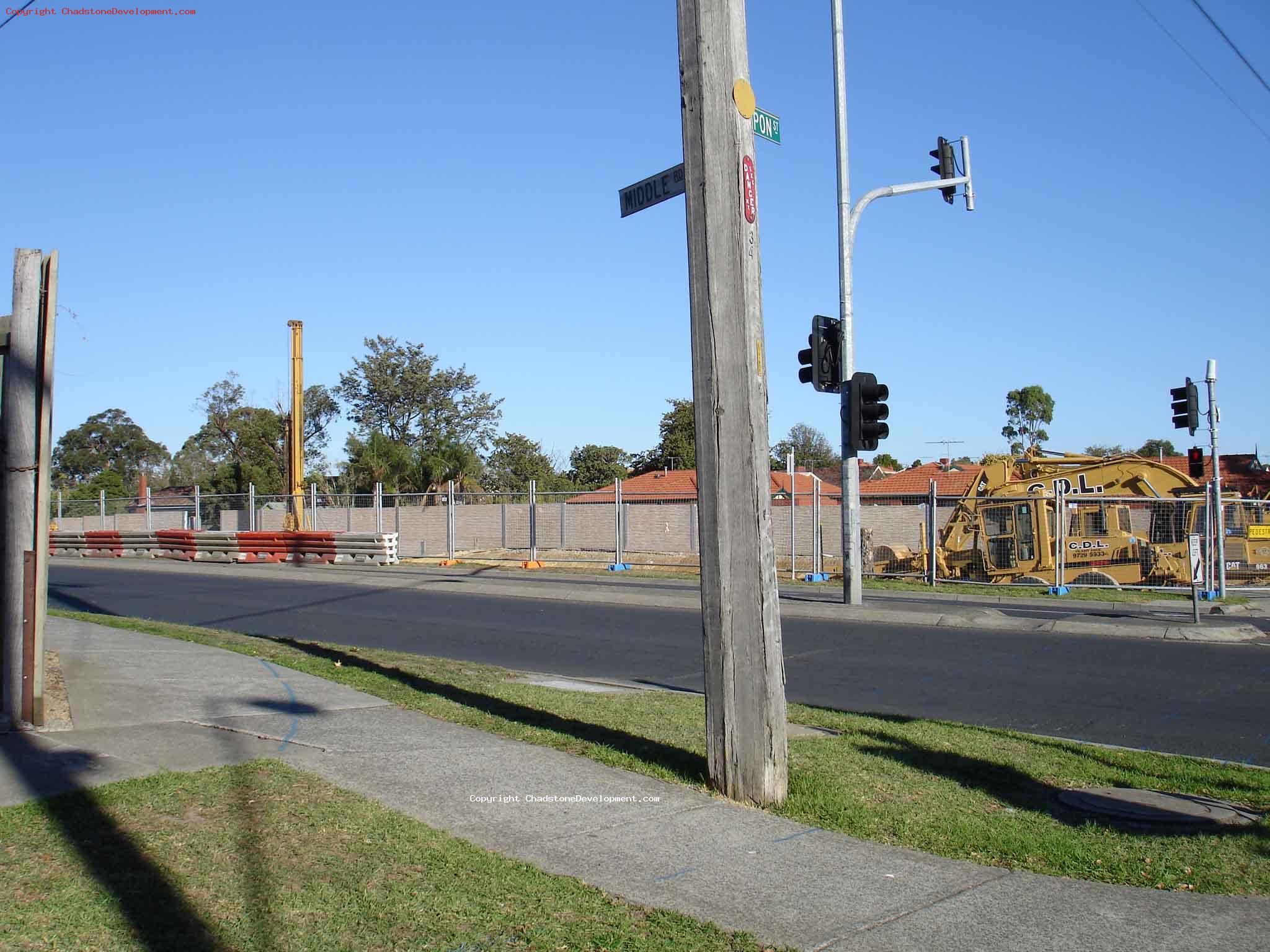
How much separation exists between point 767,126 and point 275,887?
5412 mm

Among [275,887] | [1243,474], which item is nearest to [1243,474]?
[1243,474]

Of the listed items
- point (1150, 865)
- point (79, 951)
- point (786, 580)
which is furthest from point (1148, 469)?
point (79, 951)

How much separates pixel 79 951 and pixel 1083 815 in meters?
5.09

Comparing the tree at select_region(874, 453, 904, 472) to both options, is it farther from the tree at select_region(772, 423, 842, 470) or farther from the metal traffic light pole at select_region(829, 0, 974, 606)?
the metal traffic light pole at select_region(829, 0, 974, 606)

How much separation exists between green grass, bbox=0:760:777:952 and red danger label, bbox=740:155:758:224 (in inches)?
153

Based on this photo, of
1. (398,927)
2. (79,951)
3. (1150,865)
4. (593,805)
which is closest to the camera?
(79,951)

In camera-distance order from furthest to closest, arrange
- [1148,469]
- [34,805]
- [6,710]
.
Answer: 1. [1148,469]
2. [6,710]
3. [34,805]

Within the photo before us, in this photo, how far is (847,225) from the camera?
18.8 metres

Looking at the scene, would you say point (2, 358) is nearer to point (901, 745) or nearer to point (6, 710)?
point (6, 710)

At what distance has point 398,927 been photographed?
13.9 feet

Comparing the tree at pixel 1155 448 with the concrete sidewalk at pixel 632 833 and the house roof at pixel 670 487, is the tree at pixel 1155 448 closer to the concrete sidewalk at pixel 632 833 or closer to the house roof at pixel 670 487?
the house roof at pixel 670 487

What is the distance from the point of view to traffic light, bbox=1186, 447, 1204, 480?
24.5 metres

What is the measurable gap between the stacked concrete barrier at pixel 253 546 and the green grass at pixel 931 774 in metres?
21.4

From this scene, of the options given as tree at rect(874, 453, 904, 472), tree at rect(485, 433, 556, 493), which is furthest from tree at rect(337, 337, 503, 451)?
tree at rect(874, 453, 904, 472)
